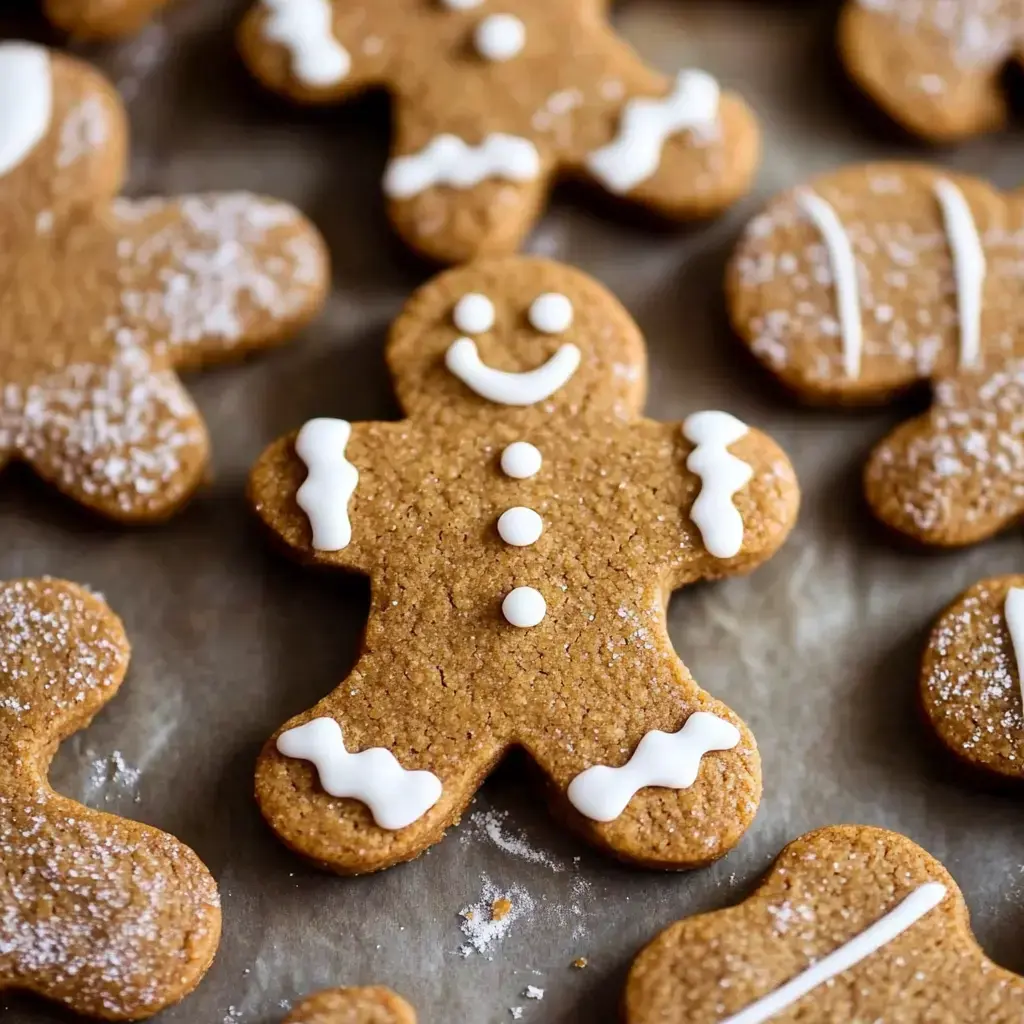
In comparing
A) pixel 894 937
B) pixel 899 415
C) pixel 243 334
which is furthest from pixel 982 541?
pixel 243 334

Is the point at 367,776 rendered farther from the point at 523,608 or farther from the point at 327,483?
the point at 327,483

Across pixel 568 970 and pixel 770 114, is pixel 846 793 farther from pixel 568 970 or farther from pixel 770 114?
pixel 770 114

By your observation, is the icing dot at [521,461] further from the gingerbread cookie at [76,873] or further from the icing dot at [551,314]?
the gingerbread cookie at [76,873]

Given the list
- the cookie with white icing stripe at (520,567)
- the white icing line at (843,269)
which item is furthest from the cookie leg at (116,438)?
the white icing line at (843,269)

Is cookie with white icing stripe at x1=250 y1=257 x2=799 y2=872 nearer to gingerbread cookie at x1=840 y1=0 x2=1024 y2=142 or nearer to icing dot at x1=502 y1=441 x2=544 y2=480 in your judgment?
icing dot at x1=502 y1=441 x2=544 y2=480

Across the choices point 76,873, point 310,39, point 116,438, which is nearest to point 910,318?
point 310,39

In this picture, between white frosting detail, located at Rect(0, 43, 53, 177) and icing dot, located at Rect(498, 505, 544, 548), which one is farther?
white frosting detail, located at Rect(0, 43, 53, 177)

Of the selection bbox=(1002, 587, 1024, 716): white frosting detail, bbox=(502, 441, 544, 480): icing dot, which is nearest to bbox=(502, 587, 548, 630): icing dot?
bbox=(502, 441, 544, 480): icing dot

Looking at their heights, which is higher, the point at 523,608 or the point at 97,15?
the point at 97,15
